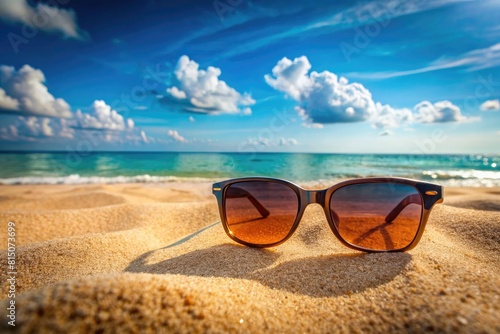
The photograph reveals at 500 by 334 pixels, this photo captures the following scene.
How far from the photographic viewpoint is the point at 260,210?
2373 mm

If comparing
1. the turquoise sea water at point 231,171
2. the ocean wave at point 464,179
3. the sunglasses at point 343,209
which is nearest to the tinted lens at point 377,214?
the sunglasses at point 343,209

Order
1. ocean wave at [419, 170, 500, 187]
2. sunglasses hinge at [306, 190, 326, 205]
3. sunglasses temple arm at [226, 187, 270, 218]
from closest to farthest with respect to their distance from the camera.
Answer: sunglasses hinge at [306, 190, 326, 205] → sunglasses temple arm at [226, 187, 270, 218] → ocean wave at [419, 170, 500, 187]

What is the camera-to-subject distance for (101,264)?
209 cm

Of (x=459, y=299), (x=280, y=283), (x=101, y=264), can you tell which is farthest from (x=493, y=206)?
(x=101, y=264)

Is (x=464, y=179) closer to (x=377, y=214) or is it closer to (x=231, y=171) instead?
(x=231, y=171)

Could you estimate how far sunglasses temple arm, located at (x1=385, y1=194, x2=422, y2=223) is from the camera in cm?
192

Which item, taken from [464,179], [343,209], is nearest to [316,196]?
[343,209]

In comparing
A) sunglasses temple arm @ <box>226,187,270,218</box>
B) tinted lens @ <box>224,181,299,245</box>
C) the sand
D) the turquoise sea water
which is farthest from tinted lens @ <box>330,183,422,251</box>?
the turquoise sea water

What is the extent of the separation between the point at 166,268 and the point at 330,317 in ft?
4.05

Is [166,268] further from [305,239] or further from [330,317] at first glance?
[305,239]

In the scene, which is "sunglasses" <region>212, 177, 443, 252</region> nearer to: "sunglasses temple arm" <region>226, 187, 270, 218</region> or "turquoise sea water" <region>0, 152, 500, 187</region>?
"sunglasses temple arm" <region>226, 187, 270, 218</region>

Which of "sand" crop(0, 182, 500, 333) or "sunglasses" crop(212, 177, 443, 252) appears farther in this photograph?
"sunglasses" crop(212, 177, 443, 252)

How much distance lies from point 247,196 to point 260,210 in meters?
0.18

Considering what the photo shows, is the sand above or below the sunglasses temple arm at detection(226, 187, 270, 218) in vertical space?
below
